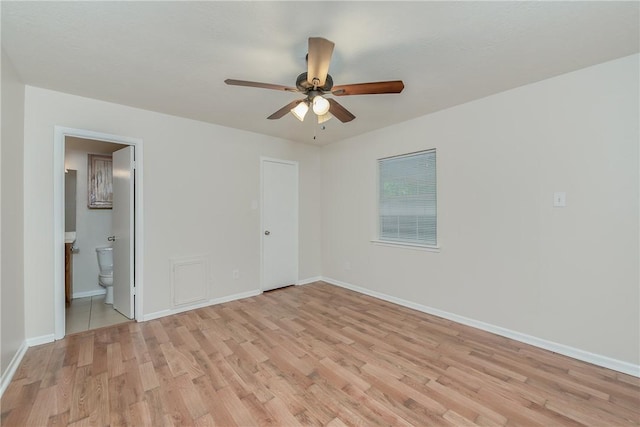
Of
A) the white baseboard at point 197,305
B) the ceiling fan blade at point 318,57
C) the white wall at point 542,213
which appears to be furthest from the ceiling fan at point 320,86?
the white baseboard at point 197,305

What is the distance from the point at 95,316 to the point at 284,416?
115 inches

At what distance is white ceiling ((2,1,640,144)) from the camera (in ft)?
5.14

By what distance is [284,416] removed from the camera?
5.36 ft

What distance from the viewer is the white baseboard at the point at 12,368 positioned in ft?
6.10

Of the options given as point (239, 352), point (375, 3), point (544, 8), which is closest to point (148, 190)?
point (239, 352)

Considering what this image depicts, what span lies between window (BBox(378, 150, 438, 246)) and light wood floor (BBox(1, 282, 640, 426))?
1137 millimetres

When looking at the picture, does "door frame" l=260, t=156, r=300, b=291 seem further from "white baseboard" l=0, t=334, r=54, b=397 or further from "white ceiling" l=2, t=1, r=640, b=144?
"white baseboard" l=0, t=334, r=54, b=397

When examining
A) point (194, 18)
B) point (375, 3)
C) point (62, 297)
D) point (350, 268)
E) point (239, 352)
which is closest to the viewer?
point (375, 3)

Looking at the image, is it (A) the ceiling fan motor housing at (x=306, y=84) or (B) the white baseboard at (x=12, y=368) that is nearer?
(B) the white baseboard at (x=12, y=368)

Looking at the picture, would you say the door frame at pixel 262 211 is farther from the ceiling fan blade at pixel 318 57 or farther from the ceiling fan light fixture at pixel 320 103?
the ceiling fan blade at pixel 318 57

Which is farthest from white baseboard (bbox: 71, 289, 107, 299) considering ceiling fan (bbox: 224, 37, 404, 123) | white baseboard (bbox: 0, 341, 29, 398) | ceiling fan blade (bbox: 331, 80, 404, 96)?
ceiling fan blade (bbox: 331, 80, 404, 96)

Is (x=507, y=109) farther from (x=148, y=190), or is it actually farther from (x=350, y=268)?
(x=148, y=190)

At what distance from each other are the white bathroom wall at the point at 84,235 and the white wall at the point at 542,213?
14.9 ft

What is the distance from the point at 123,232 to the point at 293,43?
9.51 feet
